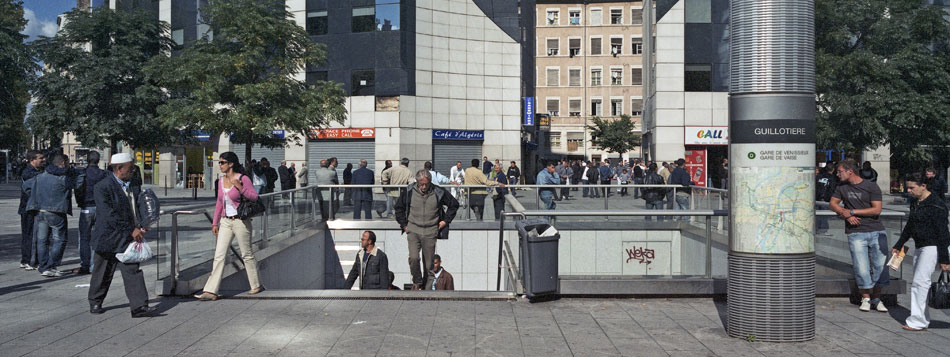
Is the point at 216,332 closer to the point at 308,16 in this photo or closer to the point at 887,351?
the point at 887,351

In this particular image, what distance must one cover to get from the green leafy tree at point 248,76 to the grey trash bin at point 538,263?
14.5 m

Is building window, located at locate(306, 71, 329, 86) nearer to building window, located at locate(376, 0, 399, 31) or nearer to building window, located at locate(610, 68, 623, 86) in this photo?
building window, located at locate(376, 0, 399, 31)

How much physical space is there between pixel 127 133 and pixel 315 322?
21389 millimetres

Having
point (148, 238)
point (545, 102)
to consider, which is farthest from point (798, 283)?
point (545, 102)

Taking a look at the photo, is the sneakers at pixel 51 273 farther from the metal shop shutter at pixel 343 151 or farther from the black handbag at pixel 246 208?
the metal shop shutter at pixel 343 151

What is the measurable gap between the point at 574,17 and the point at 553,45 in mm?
2995

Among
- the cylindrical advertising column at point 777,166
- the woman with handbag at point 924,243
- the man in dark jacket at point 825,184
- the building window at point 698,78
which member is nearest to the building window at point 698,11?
the building window at point 698,78

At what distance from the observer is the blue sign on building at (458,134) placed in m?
36.2

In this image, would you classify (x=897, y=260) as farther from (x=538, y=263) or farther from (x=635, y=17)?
(x=635, y=17)

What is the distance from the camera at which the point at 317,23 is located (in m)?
36.0

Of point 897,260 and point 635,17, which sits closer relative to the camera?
point 897,260

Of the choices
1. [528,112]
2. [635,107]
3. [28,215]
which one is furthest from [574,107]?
[28,215]

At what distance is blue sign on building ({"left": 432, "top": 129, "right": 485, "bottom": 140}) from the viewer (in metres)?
36.2

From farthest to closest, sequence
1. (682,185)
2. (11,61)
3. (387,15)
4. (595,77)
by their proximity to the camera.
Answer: (595,77) → (387,15) → (11,61) → (682,185)
